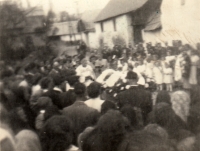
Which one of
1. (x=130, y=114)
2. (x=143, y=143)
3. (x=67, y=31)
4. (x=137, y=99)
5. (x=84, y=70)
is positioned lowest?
(x=143, y=143)

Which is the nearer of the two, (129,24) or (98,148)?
(98,148)

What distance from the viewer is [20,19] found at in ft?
8.30

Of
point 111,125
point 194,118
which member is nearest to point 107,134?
point 111,125

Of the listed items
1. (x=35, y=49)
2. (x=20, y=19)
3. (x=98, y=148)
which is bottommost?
(x=98, y=148)

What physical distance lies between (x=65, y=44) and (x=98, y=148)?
2.93 ft

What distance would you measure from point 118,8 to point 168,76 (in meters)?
0.71

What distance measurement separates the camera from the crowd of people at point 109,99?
2381 millimetres

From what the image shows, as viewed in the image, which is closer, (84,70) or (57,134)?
(57,134)

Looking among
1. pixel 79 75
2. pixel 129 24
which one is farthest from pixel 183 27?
pixel 79 75

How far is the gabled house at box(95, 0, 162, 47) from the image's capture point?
256cm

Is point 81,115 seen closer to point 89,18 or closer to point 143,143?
point 143,143

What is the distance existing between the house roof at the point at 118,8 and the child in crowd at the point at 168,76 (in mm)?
580

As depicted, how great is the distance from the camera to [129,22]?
2.59 meters

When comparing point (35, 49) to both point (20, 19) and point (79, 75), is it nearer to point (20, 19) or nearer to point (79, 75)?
point (20, 19)
